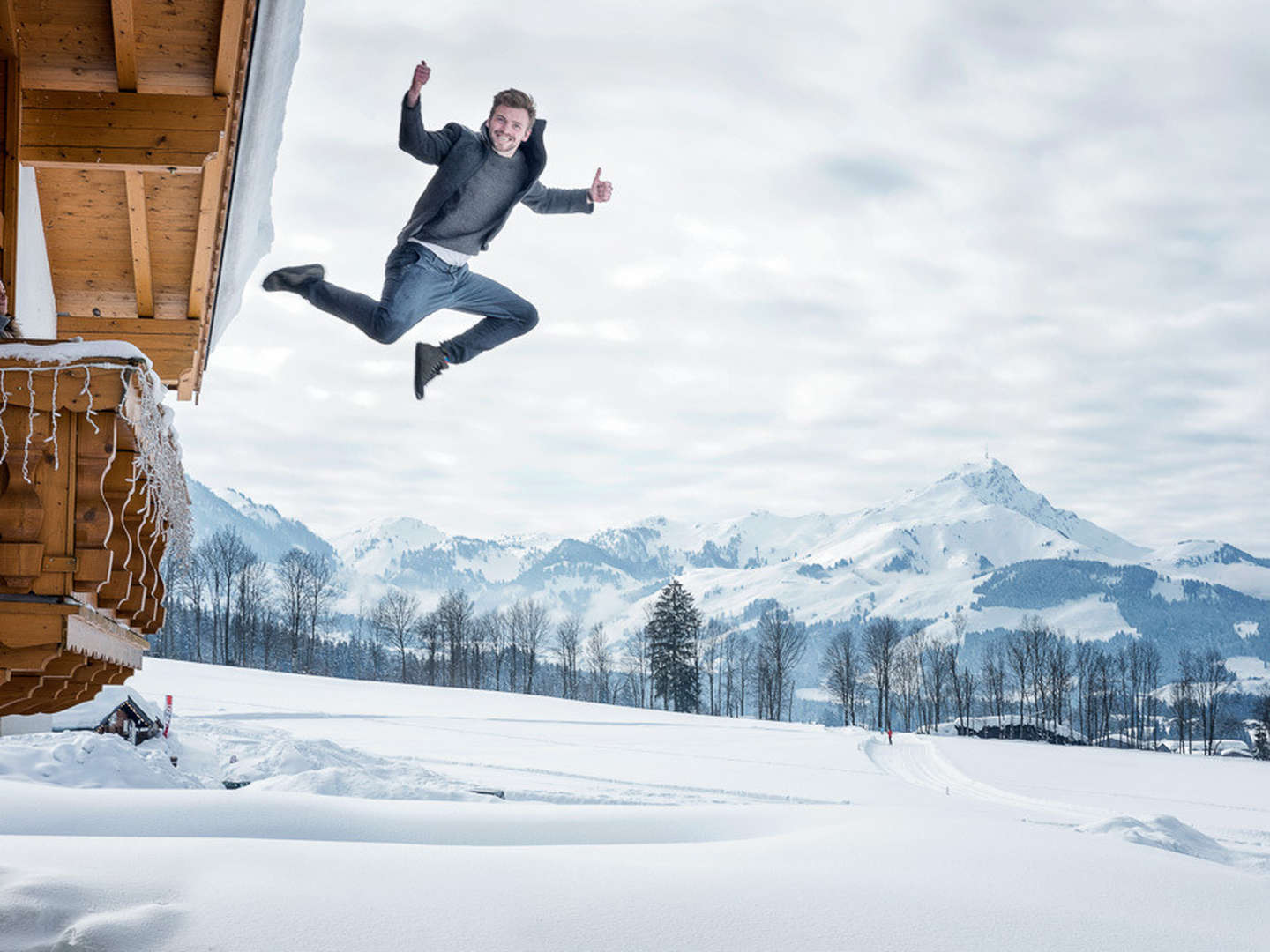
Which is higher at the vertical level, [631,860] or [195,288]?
[195,288]

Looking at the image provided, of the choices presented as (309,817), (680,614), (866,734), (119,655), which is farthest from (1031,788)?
(680,614)

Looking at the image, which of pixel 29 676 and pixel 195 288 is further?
pixel 195 288

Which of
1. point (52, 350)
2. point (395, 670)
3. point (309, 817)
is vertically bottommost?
point (395, 670)

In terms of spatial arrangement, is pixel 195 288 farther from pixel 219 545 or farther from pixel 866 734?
pixel 219 545

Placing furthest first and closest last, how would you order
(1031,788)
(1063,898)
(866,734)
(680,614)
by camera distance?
(680,614)
(866,734)
(1031,788)
(1063,898)

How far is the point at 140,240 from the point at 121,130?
147cm

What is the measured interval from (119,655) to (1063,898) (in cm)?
429

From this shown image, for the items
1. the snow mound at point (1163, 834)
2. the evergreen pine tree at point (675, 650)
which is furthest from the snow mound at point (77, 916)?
the evergreen pine tree at point (675, 650)

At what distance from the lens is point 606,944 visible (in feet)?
12.0

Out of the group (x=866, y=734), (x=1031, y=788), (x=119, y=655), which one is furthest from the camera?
(x=866, y=734)

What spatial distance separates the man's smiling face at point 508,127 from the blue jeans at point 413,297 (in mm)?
385

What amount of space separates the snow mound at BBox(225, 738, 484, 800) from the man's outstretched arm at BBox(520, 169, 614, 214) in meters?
8.33

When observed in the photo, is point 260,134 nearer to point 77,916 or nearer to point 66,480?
point 66,480

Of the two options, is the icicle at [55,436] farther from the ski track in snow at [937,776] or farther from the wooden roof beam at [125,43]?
the ski track in snow at [937,776]
